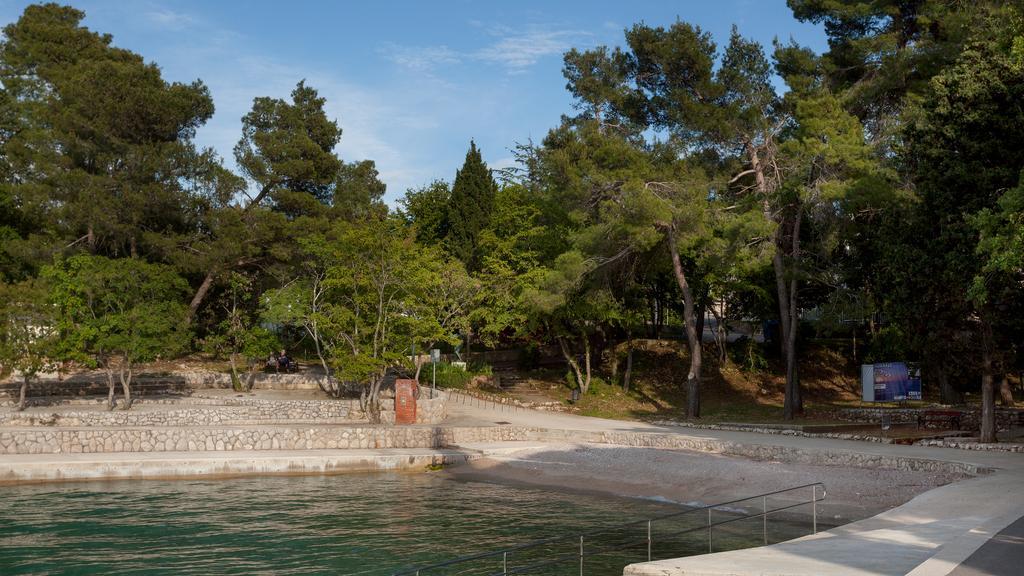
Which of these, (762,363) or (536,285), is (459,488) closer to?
(536,285)

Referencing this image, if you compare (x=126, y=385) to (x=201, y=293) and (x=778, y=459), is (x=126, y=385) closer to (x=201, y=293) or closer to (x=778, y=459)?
(x=201, y=293)

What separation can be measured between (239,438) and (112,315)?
8799 millimetres

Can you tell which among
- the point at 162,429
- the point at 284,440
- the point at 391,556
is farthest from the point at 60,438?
the point at 391,556

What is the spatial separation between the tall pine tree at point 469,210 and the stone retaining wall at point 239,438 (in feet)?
58.3

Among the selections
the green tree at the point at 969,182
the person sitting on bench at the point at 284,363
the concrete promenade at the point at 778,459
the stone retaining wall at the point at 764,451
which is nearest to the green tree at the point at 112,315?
the concrete promenade at the point at 778,459

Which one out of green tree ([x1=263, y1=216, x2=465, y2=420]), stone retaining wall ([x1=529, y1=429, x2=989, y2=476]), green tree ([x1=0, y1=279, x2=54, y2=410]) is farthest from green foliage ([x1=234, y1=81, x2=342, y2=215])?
stone retaining wall ([x1=529, y1=429, x2=989, y2=476])

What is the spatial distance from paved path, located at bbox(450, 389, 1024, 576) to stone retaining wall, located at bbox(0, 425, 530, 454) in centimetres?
1592

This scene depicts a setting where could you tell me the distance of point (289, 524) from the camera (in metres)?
18.2

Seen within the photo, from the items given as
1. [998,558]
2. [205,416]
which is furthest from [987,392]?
[205,416]

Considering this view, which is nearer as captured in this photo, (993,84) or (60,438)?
(993,84)

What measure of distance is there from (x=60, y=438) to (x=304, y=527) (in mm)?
13457

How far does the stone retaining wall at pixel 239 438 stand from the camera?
26.5 meters

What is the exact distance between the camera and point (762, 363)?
47031 mm

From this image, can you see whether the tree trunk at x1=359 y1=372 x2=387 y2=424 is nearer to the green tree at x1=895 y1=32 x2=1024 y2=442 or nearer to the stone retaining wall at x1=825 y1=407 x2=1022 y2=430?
the green tree at x1=895 y1=32 x2=1024 y2=442
